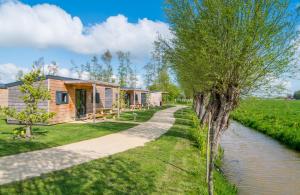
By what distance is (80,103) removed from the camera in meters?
23.6

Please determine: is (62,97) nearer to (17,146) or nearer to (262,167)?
(17,146)

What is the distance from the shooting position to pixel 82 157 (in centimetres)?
944

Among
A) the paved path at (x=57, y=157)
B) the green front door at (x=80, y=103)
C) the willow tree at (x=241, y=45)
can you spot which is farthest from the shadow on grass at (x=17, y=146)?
the green front door at (x=80, y=103)

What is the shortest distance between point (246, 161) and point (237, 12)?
803cm

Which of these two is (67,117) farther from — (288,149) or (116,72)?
(116,72)

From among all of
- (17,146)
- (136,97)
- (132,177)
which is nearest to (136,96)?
(136,97)

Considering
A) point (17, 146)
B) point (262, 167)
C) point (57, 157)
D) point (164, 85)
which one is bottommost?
point (262, 167)

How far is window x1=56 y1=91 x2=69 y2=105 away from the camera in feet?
64.9

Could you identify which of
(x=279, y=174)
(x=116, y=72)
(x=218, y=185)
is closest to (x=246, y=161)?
(x=279, y=174)

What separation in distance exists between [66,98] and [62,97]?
1.81 ft

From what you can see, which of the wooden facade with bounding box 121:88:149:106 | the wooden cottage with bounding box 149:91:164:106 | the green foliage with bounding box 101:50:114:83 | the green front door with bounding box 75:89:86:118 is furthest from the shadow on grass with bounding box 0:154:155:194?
the green foliage with bounding box 101:50:114:83

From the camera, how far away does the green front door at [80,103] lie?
23016 millimetres

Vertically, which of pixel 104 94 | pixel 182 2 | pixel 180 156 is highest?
pixel 182 2

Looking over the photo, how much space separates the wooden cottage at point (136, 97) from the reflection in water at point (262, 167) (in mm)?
24785
